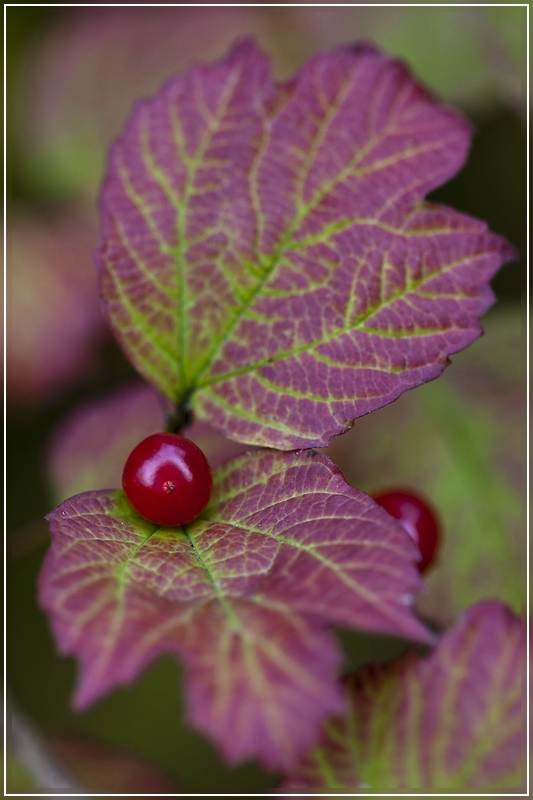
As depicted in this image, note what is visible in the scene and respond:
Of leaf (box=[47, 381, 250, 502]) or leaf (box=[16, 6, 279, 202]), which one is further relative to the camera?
leaf (box=[16, 6, 279, 202])

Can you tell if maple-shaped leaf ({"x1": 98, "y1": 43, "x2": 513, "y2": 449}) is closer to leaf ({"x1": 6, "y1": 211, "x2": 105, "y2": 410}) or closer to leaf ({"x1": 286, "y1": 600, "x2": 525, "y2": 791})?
leaf ({"x1": 286, "y1": 600, "x2": 525, "y2": 791})

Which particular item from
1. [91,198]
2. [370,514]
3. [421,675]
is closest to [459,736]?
[421,675]

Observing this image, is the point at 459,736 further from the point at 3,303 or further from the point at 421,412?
the point at 3,303

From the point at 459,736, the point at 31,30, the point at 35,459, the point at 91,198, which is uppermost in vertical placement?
the point at 31,30

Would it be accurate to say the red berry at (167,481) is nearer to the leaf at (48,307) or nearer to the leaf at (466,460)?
the leaf at (466,460)

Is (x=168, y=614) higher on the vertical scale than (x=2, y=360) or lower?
higher

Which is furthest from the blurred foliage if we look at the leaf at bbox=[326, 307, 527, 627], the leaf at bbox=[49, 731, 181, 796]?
the leaf at bbox=[49, 731, 181, 796]

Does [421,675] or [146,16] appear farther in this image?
[146,16]

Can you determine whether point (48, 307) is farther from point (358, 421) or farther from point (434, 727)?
point (434, 727)
